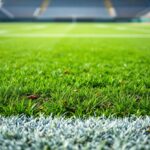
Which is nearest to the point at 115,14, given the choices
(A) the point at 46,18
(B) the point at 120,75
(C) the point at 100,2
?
(C) the point at 100,2

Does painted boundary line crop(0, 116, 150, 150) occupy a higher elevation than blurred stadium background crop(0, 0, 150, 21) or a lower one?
lower

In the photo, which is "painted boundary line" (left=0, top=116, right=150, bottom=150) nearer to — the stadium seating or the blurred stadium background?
the blurred stadium background

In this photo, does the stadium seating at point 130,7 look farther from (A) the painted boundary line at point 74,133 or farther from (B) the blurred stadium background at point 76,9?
(A) the painted boundary line at point 74,133

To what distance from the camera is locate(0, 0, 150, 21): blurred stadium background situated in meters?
51.9

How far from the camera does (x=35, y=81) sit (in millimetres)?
3613

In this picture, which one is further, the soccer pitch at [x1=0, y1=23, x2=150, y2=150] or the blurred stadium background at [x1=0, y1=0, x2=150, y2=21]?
the blurred stadium background at [x1=0, y1=0, x2=150, y2=21]

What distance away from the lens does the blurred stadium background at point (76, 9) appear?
170ft

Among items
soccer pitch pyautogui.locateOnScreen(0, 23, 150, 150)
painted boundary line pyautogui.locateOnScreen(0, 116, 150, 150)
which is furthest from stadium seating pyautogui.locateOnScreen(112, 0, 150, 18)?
painted boundary line pyautogui.locateOnScreen(0, 116, 150, 150)

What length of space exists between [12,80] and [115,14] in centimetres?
4991

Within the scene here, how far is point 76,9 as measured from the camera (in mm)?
52156

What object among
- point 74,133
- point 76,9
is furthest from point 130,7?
point 74,133

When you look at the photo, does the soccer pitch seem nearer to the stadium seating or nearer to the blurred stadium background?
the blurred stadium background

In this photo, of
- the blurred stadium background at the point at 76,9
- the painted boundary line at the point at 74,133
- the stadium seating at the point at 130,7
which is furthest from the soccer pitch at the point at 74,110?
the stadium seating at the point at 130,7

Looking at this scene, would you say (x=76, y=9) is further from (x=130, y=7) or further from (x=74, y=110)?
(x=74, y=110)
